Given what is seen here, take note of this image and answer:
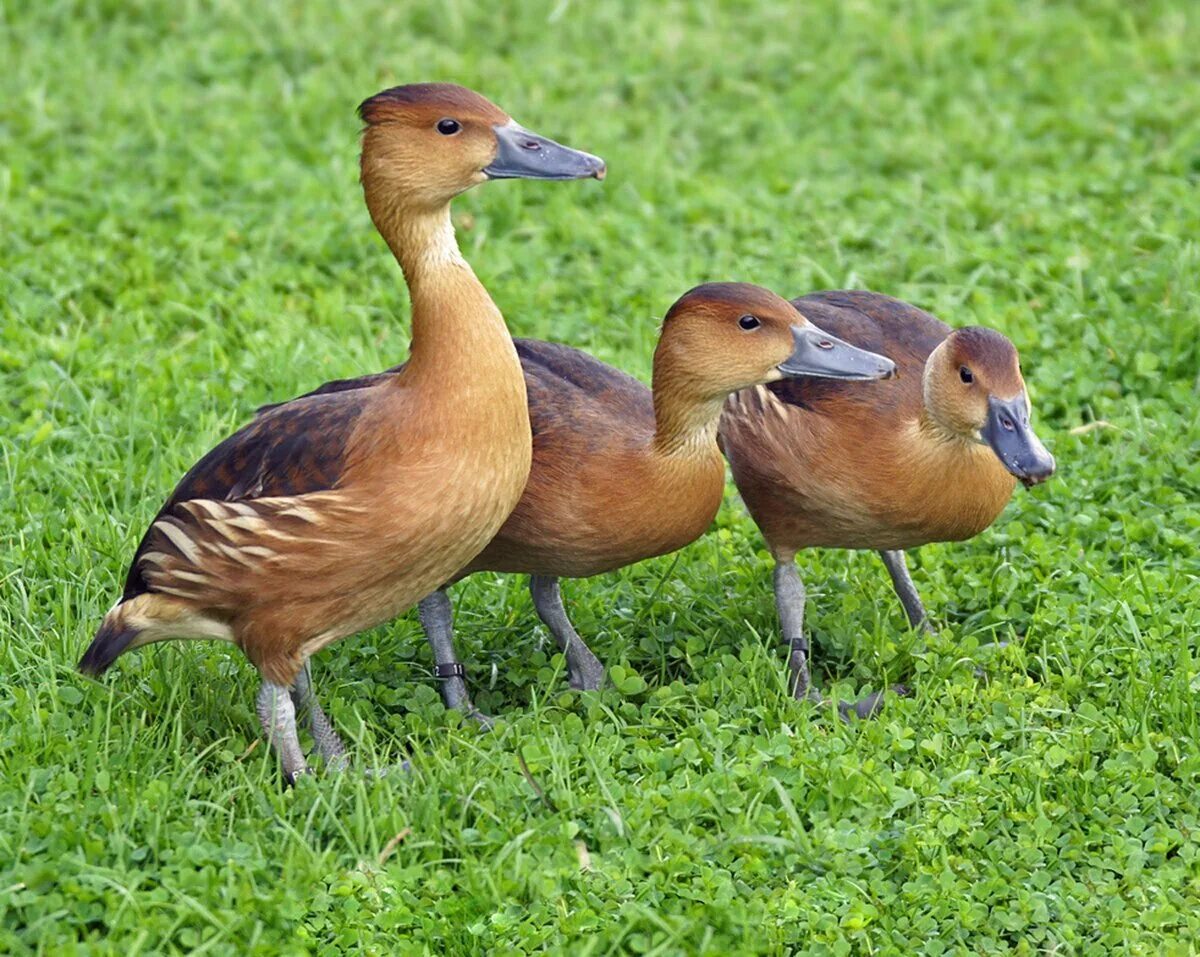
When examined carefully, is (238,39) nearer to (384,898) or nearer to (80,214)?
(80,214)

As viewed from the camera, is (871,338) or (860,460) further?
(871,338)

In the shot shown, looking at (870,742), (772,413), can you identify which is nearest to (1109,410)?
(772,413)

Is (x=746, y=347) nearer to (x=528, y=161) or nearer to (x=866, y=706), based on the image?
(x=528, y=161)

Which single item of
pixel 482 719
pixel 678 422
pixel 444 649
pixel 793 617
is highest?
pixel 678 422

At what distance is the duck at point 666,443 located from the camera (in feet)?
16.7

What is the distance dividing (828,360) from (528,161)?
1047mm

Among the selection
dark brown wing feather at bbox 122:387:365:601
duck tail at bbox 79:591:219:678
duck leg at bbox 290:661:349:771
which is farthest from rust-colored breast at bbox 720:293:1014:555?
duck tail at bbox 79:591:219:678

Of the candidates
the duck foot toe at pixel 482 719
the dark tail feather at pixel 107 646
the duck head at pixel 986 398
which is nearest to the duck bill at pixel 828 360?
the duck head at pixel 986 398

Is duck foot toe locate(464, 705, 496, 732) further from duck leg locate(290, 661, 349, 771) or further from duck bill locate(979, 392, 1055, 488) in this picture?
duck bill locate(979, 392, 1055, 488)

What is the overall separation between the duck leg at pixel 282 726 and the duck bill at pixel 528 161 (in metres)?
1.57

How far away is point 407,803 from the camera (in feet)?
15.4

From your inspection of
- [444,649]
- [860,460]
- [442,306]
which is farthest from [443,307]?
[860,460]

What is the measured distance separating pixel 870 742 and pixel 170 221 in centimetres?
450

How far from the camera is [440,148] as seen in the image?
481cm
